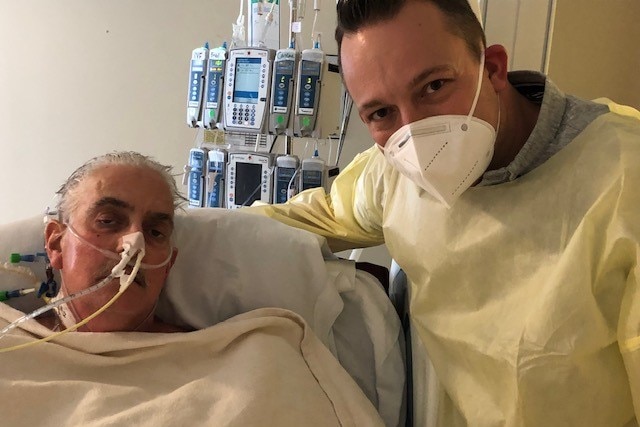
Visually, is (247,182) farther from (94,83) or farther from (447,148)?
(447,148)

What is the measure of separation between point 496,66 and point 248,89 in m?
1.38

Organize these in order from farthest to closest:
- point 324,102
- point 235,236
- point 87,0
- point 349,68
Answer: point 87,0, point 324,102, point 235,236, point 349,68

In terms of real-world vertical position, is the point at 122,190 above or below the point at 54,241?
Answer: above

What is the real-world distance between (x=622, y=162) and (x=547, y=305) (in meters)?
0.26

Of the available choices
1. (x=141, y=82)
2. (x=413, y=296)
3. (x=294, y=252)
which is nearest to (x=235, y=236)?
(x=294, y=252)

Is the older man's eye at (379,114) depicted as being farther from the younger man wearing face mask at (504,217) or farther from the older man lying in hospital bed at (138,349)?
the older man lying in hospital bed at (138,349)

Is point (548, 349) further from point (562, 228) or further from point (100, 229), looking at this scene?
point (100, 229)

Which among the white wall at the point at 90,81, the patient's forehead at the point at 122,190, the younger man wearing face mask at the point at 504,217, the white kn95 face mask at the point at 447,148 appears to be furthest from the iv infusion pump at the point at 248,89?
the white kn95 face mask at the point at 447,148

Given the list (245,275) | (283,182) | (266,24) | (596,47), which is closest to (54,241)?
(245,275)

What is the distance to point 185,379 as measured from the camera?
3.78 feet

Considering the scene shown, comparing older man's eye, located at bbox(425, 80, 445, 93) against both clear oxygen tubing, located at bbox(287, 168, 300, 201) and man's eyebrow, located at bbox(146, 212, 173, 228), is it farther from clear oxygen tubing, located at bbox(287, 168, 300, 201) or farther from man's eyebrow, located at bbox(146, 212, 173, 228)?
clear oxygen tubing, located at bbox(287, 168, 300, 201)

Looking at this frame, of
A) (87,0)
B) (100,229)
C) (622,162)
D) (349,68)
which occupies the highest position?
(87,0)

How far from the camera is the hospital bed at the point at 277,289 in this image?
1.35m

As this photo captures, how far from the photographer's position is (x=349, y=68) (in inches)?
41.0
